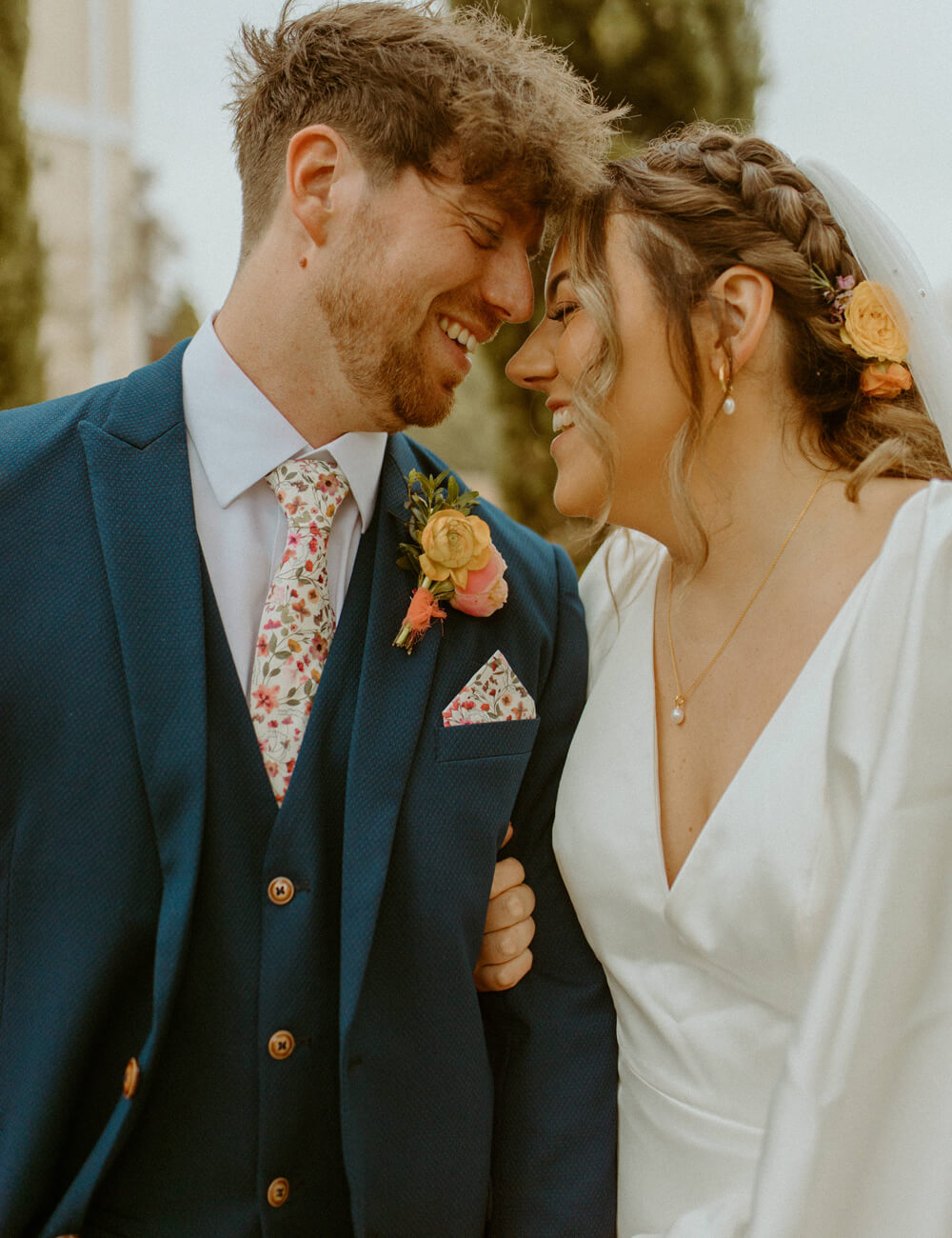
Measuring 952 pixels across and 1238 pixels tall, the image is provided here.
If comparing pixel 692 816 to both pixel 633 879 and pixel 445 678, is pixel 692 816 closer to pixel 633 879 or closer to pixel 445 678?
pixel 633 879

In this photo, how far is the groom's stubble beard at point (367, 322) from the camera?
5.68 ft

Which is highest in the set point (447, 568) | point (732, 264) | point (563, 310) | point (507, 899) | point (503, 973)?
point (732, 264)

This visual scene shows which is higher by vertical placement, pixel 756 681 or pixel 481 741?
pixel 756 681

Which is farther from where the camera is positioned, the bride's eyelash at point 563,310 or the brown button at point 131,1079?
the bride's eyelash at point 563,310

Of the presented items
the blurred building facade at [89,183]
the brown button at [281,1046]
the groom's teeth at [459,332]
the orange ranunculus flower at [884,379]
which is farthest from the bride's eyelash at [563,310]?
the blurred building facade at [89,183]

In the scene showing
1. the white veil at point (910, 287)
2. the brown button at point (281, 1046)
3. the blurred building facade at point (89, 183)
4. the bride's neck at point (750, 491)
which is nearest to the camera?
the brown button at point (281, 1046)

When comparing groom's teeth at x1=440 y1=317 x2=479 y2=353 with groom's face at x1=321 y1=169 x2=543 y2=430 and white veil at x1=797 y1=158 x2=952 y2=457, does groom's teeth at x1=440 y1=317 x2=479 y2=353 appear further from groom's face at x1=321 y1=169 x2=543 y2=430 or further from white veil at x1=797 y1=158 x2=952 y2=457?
white veil at x1=797 y1=158 x2=952 y2=457

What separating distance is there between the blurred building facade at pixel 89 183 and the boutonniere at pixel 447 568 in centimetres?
740

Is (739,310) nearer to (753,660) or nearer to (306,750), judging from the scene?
(753,660)

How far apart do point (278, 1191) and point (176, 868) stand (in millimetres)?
490

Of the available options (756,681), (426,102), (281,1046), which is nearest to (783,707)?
(756,681)

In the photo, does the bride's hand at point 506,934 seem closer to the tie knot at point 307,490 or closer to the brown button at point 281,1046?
the brown button at point 281,1046

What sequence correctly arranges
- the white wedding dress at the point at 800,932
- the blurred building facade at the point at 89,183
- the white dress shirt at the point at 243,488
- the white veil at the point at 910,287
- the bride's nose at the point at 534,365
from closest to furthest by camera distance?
the white wedding dress at the point at 800,932 < the white dress shirt at the point at 243,488 < the white veil at the point at 910,287 < the bride's nose at the point at 534,365 < the blurred building facade at the point at 89,183

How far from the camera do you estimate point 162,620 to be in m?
1.45
